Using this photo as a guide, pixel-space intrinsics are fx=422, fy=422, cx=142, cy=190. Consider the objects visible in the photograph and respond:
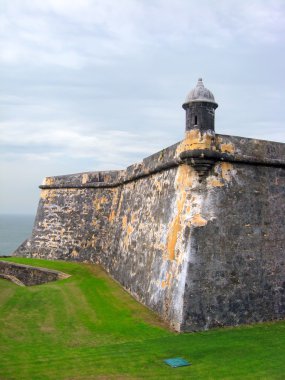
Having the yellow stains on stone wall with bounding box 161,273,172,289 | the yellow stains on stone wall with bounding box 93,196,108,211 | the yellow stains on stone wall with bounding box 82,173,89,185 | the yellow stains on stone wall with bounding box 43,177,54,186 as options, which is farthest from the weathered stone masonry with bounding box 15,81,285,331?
the yellow stains on stone wall with bounding box 43,177,54,186

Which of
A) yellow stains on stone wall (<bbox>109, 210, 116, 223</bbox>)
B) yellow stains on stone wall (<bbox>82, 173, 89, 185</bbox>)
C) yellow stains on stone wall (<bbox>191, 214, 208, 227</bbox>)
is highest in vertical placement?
yellow stains on stone wall (<bbox>82, 173, 89, 185</bbox>)

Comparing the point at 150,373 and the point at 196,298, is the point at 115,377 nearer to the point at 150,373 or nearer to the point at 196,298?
the point at 150,373

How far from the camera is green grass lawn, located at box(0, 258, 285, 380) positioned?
6855 mm

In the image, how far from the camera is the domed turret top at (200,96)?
33.6 feet

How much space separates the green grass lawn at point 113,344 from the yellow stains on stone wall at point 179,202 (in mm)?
1860

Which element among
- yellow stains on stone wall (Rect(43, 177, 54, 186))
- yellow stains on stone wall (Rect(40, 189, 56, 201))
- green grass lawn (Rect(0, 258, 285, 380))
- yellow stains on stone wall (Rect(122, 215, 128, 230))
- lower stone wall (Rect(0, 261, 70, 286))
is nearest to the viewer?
green grass lawn (Rect(0, 258, 285, 380))

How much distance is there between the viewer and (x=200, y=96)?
10.2 metres

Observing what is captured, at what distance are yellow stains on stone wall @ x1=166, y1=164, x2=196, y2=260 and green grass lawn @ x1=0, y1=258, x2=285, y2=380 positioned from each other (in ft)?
6.10

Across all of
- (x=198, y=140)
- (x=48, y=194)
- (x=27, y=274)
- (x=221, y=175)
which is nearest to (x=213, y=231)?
(x=221, y=175)

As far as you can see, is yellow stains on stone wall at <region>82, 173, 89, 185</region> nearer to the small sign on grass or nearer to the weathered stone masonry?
the weathered stone masonry

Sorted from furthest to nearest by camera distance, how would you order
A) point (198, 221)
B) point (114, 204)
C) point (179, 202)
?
point (114, 204)
point (179, 202)
point (198, 221)

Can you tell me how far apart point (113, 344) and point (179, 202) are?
386 cm

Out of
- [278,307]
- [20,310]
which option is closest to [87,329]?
[20,310]

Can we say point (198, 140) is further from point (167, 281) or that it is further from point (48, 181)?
point (48, 181)
